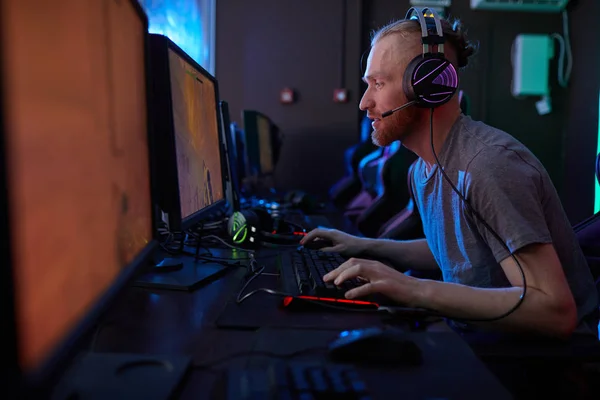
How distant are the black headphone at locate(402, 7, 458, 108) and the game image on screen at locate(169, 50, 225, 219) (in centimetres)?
50

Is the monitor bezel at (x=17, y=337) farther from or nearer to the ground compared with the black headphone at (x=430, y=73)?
nearer to the ground

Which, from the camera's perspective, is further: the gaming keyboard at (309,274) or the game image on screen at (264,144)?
the game image on screen at (264,144)

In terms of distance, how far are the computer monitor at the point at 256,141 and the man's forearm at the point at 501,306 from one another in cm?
225

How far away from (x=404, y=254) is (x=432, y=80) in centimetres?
53

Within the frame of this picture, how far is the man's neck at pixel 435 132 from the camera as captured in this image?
1.23 meters

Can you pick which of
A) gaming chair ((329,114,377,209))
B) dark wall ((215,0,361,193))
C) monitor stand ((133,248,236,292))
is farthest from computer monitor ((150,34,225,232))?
dark wall ((215,0,361,193))

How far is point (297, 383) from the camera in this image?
1.63 feet

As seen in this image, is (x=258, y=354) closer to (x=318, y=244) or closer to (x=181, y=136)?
(x=181, y=136)

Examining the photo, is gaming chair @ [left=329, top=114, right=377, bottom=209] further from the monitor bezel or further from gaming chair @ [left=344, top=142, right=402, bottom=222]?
the monitor bezel

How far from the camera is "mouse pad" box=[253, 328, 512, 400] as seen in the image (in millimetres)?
502

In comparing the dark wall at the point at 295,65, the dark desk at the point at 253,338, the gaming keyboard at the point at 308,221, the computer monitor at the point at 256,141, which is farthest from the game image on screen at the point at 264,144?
the dark desk at the point at 253,338

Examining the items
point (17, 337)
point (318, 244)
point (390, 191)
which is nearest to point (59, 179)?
point (17, 337)

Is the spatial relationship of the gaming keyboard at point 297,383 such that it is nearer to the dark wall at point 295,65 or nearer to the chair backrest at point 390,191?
the chair backrest at point 390,191

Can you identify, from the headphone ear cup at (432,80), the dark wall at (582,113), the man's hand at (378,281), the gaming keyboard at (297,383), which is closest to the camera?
the gaming keyboard at (297,383)
